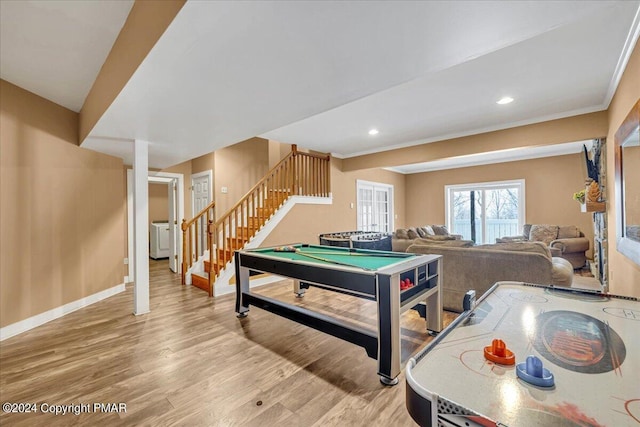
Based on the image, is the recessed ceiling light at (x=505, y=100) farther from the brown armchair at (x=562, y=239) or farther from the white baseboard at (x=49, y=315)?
the white baseboard at (x=49, y=315)

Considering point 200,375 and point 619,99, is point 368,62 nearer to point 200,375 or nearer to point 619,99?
point 200,375

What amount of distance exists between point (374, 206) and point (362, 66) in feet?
20.1

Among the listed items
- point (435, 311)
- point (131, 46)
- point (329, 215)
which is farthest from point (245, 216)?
point (435, 311)

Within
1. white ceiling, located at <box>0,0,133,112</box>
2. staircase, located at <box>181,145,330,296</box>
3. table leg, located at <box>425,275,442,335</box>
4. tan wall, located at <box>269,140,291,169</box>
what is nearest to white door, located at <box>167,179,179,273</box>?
staircase, located at <box>181,145,330,296</box>

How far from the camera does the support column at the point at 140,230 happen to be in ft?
11.0

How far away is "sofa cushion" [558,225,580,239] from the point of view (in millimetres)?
5910

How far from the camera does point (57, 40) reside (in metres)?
2.11

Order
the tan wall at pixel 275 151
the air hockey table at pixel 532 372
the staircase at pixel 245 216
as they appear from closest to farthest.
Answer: the air hockey table at pixel 532 372, the staircase at pixel 245 216, the tan wall at pixel 275 151

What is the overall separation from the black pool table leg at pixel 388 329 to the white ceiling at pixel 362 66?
1.53m

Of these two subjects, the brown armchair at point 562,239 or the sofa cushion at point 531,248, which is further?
the brown armchair at point 562,239

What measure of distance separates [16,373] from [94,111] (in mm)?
2415

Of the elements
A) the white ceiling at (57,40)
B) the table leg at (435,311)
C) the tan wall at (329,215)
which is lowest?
the table leg at (435,311)

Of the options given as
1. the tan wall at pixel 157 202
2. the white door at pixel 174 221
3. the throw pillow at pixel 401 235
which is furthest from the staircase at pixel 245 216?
the tan wall at pixel 157 202

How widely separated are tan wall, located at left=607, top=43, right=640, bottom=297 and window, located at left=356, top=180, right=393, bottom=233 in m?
4.48
